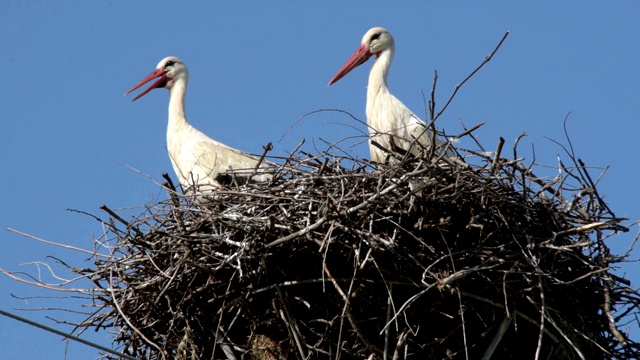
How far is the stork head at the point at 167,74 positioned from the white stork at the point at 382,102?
125 cm

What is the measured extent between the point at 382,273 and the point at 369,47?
3.06m

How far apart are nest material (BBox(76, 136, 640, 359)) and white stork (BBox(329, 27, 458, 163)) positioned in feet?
5.26

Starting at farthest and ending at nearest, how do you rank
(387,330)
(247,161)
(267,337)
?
(247,161), (267,337), (387,330)

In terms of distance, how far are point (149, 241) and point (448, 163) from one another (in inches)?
58.5

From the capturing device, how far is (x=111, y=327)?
5801 mm

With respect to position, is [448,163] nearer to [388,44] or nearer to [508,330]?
[508,330]

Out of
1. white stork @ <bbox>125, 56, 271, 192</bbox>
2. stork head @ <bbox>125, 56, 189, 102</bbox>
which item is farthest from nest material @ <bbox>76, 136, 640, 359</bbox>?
stork head @ <bbox>125, 56, 189, 102</bbox>

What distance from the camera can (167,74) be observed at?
873 centimetres

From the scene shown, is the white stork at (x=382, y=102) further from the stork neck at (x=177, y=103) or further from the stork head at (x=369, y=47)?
the stork neck at (x=177, y=103)

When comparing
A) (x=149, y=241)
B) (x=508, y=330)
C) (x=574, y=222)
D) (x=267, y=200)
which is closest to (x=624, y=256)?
(x=574, y=222)

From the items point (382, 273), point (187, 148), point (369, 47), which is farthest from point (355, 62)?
point (382, 273)

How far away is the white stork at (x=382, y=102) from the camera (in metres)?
7.27

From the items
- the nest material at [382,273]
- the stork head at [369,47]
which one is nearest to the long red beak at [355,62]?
the stork head at [369,47]

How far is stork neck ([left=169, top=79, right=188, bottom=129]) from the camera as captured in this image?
8328 mm
